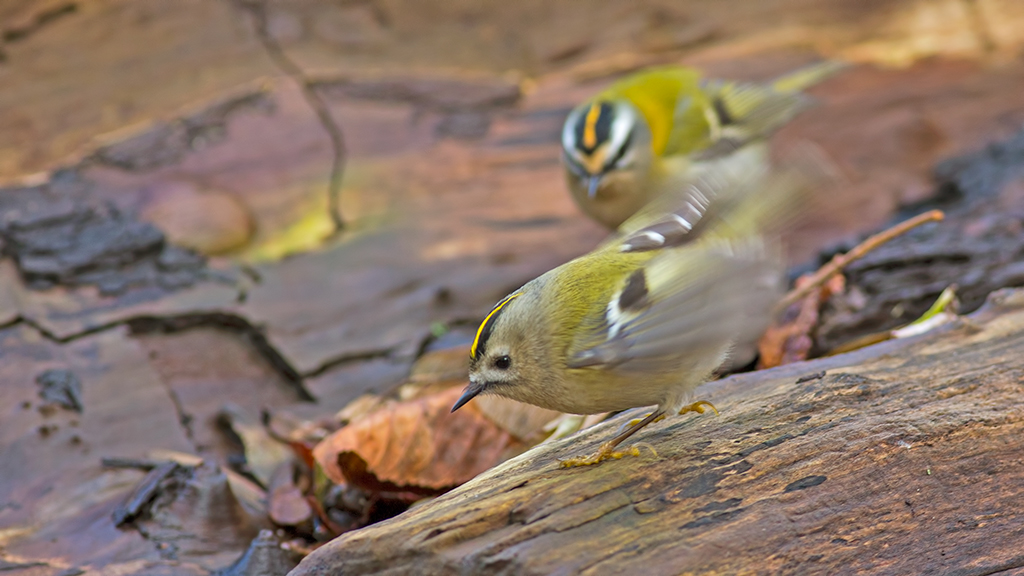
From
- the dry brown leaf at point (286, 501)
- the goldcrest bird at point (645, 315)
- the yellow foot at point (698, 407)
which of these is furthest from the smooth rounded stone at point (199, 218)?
the yellow foot at point (698, 407)

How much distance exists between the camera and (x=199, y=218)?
4.41m

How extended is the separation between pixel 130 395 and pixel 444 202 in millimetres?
1954

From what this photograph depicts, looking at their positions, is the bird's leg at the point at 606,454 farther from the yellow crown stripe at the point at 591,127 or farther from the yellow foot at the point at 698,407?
the yellow crown stripe at the point at 591,127

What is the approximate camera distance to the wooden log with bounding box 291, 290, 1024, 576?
191 cm

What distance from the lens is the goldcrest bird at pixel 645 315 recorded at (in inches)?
79.3

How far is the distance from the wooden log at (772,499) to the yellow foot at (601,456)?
0.07 ft

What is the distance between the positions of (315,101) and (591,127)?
1.86 meters

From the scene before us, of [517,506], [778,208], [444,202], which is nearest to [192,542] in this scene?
[517,506]

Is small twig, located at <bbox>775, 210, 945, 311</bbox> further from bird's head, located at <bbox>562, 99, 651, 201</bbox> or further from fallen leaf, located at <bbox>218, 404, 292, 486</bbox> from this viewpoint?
fallen leaf, located at <bbox>218, 404, 292, 486</bbox>

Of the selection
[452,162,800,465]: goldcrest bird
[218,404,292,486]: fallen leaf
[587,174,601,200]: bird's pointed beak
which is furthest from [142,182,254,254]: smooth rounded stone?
[452,162,800,465]: goldcrest bird

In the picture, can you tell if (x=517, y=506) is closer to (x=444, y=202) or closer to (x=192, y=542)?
(x=192, y=542)

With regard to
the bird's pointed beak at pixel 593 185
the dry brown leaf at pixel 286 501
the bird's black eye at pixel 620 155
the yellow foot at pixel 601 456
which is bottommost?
the dry brown leaf at pixel 286 501

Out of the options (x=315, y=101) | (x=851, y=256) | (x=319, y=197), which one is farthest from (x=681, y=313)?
(x=315, y=101)

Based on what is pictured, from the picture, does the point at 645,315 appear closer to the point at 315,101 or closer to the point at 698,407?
the point at 698,407
